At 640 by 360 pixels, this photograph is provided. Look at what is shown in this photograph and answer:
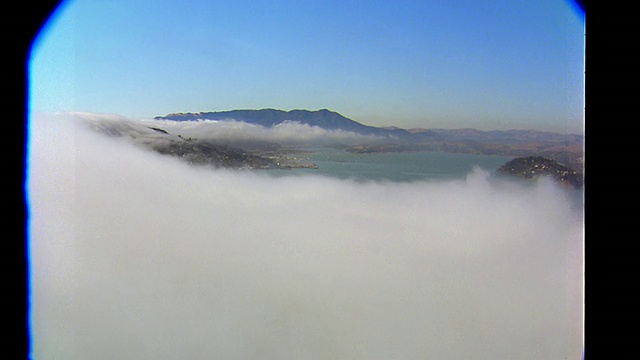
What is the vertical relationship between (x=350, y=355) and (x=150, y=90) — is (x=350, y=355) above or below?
below

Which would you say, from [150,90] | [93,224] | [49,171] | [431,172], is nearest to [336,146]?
[431,172]

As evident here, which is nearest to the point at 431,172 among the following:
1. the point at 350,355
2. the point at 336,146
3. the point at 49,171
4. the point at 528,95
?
the point at 336,146

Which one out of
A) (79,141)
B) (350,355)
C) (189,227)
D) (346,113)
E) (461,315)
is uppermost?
(346,113)

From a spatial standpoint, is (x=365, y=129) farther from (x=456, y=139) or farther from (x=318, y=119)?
(x=456, y=139)

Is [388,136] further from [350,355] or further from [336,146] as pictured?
[350,355]

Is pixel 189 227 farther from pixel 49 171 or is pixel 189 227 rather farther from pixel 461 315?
pixel 461 315

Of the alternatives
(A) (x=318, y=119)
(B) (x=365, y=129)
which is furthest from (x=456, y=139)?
(A) (x=318, y=119)
